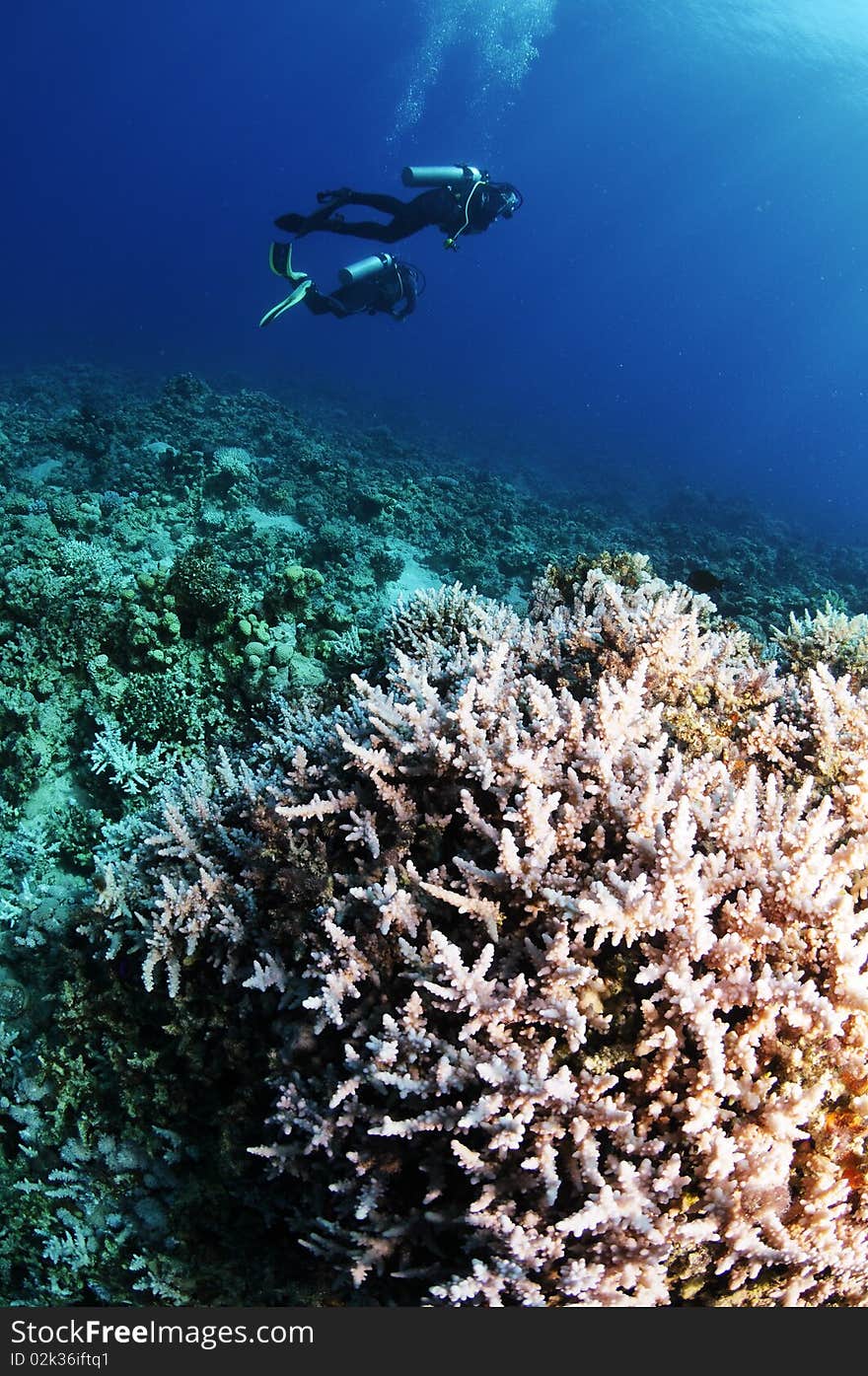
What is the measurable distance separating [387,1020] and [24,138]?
7516 inches

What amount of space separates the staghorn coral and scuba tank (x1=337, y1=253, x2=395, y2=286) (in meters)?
14.6

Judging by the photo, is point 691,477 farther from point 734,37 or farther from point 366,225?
point 734,37

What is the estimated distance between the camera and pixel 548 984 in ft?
7.98

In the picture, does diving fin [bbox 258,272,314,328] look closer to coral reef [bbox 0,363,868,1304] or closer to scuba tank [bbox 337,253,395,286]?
scuba tank [bbox 337,253,395,286]

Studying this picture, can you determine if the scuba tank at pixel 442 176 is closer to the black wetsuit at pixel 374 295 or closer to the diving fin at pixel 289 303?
the black wetsuit at pixel 374 295

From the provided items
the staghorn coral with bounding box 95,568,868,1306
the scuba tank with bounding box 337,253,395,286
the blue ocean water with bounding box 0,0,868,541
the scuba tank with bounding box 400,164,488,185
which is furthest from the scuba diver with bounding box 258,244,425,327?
the staghorn coral with bounding box 95,568,868,1306

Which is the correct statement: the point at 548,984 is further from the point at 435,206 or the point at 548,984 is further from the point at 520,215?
the point at 520,215

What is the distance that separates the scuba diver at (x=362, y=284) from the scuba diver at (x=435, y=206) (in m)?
1.22

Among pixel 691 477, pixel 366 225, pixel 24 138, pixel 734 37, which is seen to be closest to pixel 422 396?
pixel 691 477

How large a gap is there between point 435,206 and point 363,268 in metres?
3.12

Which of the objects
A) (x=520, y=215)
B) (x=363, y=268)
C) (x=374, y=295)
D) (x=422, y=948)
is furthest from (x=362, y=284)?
(x=520, y=215)

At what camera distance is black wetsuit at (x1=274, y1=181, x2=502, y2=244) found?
15.4m

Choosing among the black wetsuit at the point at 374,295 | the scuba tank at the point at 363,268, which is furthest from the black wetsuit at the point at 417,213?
the black wetsuit at the point at 374,295

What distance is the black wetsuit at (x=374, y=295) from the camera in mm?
15664
